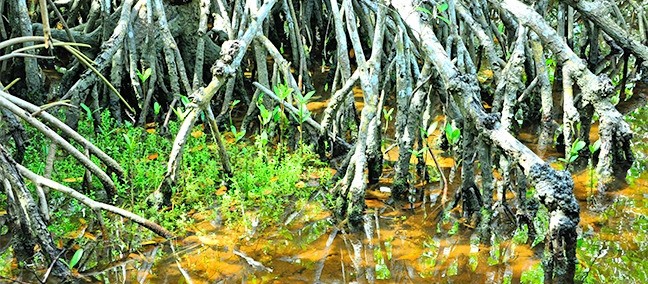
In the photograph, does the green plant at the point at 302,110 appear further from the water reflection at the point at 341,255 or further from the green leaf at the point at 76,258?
the green leaf at the point at 76,258

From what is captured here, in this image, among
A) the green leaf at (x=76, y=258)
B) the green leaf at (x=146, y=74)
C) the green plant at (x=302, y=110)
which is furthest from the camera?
the green leaf at (x=146, y=74)

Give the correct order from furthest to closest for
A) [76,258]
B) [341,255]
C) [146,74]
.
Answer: [146,74] < [341,255] < [76,258]

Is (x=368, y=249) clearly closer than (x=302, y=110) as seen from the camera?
Yes

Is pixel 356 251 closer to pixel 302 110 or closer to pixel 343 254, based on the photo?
pixel 343 254

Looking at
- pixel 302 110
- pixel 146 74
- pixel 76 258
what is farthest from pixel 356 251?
pixel 146 74

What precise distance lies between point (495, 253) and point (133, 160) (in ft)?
6.25

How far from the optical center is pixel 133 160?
12.9 ft

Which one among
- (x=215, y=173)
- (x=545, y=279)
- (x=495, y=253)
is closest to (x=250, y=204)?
(x=215, y=173)

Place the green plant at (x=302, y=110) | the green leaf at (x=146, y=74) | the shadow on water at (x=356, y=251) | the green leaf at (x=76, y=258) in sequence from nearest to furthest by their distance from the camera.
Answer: the green leaf at (x=76, y=258) → the shadow on water at (x=356, y=251) → the green plant at (x=302, y=110) → the green leaf at (x=146, y=74)

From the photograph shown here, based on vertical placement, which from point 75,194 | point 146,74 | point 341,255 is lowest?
point 341,255

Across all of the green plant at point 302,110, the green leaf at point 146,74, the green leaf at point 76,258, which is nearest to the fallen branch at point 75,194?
the green leaf at point 76,258

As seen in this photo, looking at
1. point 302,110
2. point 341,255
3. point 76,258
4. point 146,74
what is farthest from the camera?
point 146,74

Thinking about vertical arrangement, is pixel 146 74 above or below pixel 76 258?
above

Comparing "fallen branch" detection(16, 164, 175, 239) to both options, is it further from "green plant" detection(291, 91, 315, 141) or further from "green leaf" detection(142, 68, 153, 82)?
"green leaf" detection(142, 68, 153, 82)
